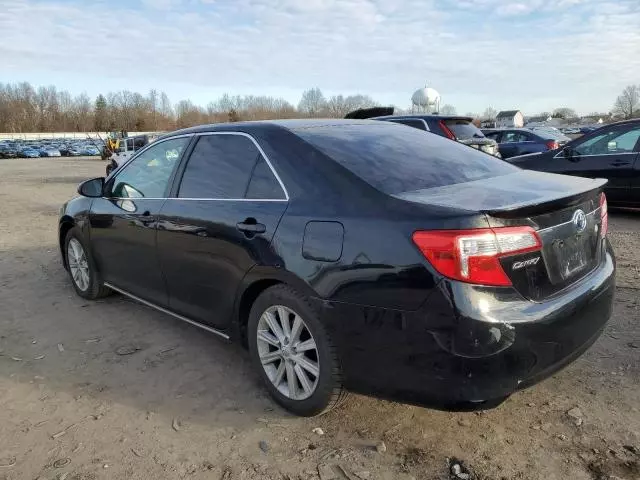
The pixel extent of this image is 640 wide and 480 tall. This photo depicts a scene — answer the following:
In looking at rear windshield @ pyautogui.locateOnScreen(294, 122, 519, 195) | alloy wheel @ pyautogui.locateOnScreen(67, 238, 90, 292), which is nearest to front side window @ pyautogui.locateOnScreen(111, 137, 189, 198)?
alloy wheel @ pyautogui.locateOnScreen(67, 238, 90, 292)

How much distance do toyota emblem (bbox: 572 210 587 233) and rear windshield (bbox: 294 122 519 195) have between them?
23.9 inches

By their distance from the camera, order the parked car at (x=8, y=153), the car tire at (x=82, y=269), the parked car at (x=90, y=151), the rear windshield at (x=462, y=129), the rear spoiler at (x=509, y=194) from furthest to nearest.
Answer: the parked car at (x=90, y=151) < the parked car at (x=8, y=153) < the rear windshield at (x=462, y=129) < the car tire at (x=82, y=269) < the rear spoiler at (x=509, y=194)

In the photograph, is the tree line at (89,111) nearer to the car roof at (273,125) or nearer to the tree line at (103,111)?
the tree line at (103,111)

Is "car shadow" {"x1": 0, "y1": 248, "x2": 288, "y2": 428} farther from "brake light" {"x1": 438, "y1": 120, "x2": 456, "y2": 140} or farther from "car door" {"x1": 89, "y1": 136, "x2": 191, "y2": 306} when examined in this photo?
"brake light" {"x1": 438, "y1": 120, "x2": 456, "y2": 140}

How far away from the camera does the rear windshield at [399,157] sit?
2850mm

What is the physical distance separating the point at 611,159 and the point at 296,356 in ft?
23.9

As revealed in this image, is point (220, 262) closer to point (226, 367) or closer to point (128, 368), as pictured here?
point (226, 367)

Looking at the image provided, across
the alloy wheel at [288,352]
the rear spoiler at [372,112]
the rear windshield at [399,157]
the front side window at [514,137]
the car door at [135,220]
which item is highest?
the rear spoiler at [372,112]

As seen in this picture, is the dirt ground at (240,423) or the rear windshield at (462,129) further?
the rear windshield at (462,129)

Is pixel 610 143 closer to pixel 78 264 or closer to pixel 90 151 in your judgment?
pixel 78 264

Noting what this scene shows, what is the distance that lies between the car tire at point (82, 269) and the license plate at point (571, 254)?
391 centimetres

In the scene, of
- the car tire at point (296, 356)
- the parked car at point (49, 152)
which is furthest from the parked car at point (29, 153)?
the car tire at point (296, 356)

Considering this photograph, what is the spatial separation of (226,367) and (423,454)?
155 centimetres

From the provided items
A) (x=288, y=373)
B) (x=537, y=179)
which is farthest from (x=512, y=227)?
(x=288, y=373)
